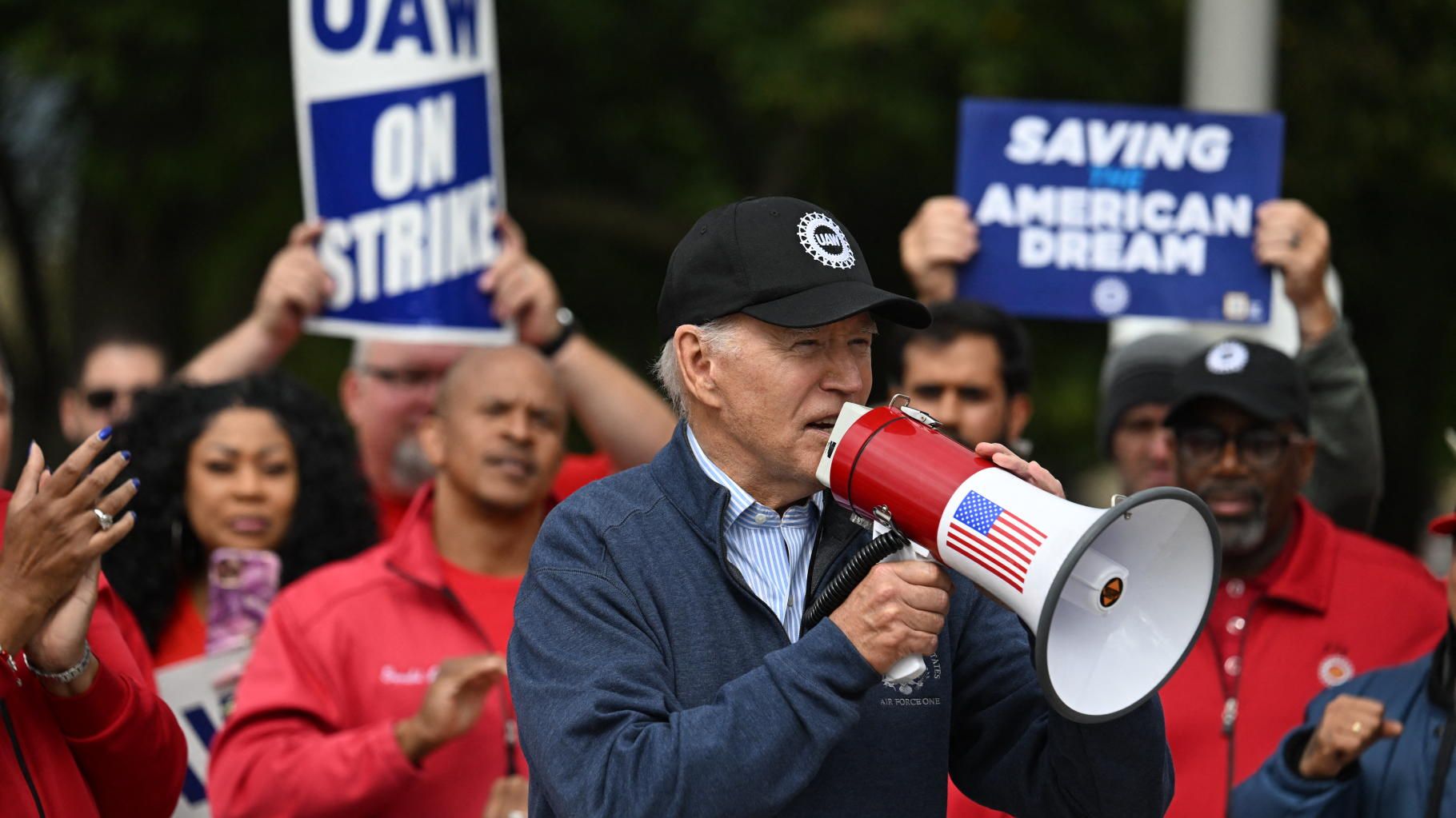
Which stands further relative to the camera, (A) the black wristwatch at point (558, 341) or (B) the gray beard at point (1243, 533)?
(A) the black wristwatch at point (558, 341)

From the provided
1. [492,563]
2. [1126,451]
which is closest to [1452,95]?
[1126,451]

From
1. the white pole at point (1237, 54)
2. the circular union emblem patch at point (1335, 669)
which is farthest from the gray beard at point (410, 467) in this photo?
the white pole at point (1237, 54)

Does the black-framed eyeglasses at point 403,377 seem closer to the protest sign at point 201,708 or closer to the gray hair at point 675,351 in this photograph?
the protest sign at point 201,708

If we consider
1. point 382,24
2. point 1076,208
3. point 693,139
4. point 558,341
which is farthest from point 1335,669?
point 693,139

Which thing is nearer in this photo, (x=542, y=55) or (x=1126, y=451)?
(x=1126, y=451)

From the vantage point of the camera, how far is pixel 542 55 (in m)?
10.2

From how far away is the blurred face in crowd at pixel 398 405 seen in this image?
19.8ft

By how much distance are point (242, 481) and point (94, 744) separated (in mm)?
1839

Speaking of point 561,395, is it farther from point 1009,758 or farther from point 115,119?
point 115,119

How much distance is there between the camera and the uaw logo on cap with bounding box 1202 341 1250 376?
15.1 ft

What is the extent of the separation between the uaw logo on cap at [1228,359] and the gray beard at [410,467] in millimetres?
2502

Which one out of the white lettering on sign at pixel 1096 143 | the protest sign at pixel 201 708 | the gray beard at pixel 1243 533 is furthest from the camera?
the white lettering on sign at pixel 1096 143

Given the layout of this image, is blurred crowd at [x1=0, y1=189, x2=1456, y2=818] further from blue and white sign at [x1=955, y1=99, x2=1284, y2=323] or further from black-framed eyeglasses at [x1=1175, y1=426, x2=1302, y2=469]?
blue and white sign at [x1=955, y1=99, x2=1284, y2=323]

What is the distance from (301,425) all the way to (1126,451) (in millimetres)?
2378
